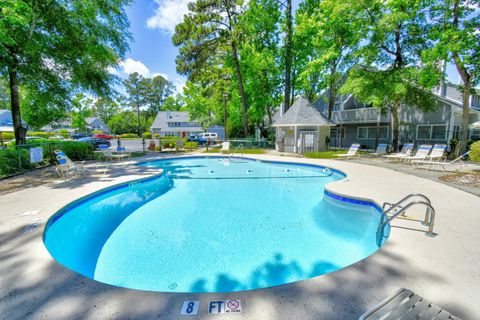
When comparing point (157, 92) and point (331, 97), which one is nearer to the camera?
point (331, 97)

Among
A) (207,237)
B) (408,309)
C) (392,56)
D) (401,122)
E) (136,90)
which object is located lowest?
(207,237)

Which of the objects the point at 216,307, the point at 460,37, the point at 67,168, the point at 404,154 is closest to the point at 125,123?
the point at 67,168

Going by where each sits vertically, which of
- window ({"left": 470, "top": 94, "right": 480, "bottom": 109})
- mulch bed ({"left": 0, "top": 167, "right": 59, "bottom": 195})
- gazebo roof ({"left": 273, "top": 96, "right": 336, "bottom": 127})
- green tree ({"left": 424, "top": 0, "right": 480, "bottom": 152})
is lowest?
mulch bed ({"left": 0, "top": 167, "right": 59, "bottom": 195})

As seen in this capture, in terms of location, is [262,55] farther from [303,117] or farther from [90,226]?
[90,226]

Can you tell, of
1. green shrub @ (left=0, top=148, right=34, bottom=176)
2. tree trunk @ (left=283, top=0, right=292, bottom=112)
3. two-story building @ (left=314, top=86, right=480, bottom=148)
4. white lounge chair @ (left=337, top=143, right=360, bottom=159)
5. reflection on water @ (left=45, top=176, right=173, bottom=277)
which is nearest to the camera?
reflection on water @ (left=45, top=176, right=173, bottom=277)

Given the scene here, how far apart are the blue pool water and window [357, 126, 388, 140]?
1700 cm

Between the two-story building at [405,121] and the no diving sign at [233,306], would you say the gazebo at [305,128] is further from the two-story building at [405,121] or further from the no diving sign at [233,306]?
the no diving sign at [233,306]

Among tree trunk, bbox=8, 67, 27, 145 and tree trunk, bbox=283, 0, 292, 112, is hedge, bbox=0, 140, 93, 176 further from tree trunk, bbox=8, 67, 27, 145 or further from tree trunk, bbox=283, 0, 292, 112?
tree trunk, bbox=283, 0, 292, 112

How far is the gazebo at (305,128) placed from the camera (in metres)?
17.6

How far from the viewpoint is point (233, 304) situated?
7.01ft

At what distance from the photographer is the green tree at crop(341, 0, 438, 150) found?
46.1ft

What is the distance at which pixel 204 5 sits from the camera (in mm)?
18391

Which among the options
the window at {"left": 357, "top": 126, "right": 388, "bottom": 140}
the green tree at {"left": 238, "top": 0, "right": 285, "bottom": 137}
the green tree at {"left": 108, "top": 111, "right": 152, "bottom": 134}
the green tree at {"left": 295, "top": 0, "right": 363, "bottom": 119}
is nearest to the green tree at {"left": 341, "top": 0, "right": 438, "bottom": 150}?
the green tree at {"left": 295, "top": 0, "right": 363, "bottom": 119}

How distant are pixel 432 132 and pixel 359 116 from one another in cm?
574
